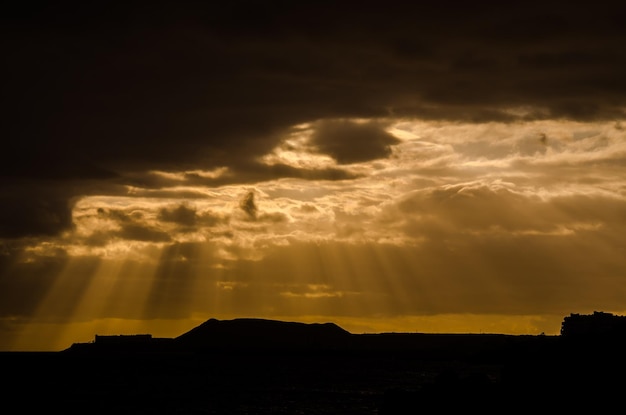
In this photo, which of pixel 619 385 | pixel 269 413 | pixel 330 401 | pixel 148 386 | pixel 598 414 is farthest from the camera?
pixel 148 386

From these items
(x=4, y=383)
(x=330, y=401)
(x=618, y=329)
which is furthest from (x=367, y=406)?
(x=4, y=383)

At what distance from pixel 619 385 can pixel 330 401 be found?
223 ft

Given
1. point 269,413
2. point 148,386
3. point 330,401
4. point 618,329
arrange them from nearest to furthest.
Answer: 1. point 618,329
2. point 269,413
3. point 330,401
4. point 148,386

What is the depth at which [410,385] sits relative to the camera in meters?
175

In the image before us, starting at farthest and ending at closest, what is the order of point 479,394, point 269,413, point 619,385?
point 269,413 < point 479,394 < point 619,385

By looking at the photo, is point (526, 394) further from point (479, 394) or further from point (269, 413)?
point (269, 413)

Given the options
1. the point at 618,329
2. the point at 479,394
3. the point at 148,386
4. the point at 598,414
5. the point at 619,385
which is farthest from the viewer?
the point at 148,386

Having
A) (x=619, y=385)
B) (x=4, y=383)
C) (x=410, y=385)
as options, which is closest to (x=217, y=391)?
(x=410, y=385)

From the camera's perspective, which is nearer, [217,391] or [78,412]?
[78,412]

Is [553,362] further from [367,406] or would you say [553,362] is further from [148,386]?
[148,386]

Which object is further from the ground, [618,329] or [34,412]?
[618,329]

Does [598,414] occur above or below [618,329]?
below

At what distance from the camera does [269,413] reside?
12319 centimetres

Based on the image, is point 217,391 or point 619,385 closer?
point 619,385
